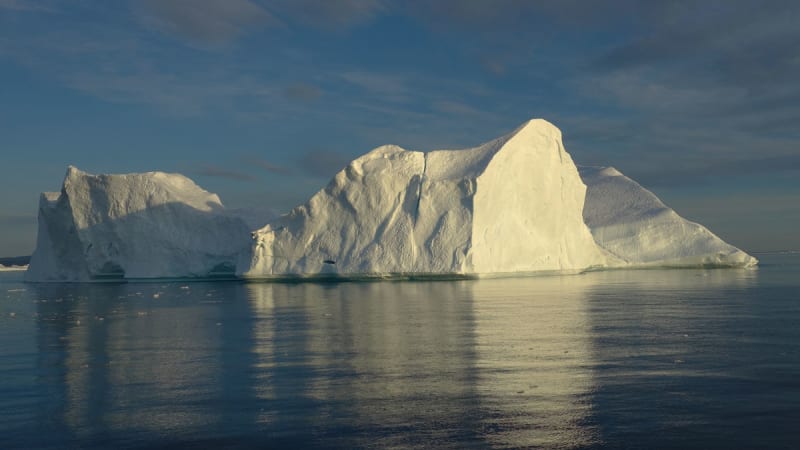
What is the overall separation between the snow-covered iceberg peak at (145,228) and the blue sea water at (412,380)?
76.8 ft

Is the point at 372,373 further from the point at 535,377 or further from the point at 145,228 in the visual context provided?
the point at 145,228

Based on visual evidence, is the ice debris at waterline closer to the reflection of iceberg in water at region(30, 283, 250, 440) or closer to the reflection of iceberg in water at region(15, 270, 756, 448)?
the reflection of iceberg in water at region(15, 270, 756, 448)

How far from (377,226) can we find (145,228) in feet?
44.1

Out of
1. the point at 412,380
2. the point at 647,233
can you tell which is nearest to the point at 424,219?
the point at 647,233

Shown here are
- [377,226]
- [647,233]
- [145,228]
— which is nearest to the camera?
[377,226]

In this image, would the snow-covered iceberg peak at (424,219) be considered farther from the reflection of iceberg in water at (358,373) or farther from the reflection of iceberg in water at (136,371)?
the reflection of iceberg in water at (136,371)

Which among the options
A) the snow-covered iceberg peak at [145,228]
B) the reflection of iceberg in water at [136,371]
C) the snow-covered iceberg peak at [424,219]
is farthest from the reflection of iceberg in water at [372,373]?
the snow-covered iceberg peak at [145,228]

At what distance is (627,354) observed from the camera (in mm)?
11094

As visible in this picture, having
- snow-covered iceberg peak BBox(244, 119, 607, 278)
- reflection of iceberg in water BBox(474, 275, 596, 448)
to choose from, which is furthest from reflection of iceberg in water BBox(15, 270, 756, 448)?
snow-covered iceberg peak BBox(244, 119, 607, 278)

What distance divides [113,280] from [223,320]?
95.4 feet

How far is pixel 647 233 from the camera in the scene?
168 feet

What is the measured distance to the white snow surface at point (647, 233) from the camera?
49250 mm

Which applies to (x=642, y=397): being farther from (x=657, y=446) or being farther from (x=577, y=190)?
(x=577, y=190)

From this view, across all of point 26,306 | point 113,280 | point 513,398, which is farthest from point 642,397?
point 113,280
